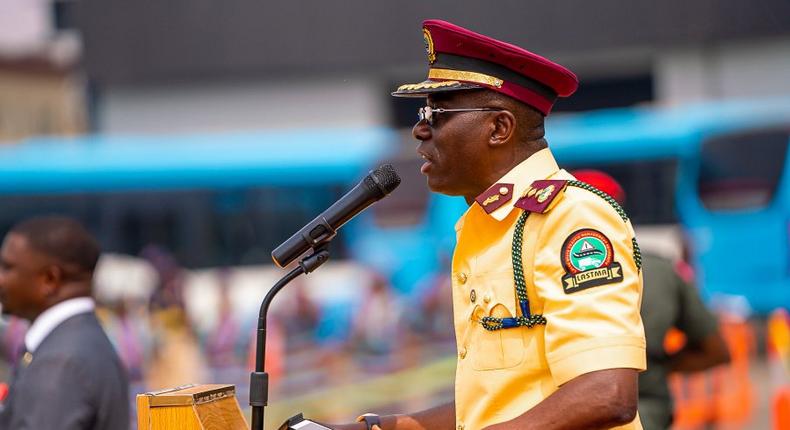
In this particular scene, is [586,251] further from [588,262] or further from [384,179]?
[384,179]

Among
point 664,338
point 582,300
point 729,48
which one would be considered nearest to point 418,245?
point 729,48

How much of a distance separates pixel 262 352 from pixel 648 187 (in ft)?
49.5

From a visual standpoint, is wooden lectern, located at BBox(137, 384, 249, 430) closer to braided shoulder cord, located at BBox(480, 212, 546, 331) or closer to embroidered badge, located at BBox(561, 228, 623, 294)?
braided shoulder cord, located at BBox(480, 212, 546, 331)

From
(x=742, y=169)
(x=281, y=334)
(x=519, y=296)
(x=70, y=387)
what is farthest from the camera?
(x=742, y=169)

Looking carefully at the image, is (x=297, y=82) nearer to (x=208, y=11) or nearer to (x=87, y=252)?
(x=208, y=11)

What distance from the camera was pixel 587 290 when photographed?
7.44ft

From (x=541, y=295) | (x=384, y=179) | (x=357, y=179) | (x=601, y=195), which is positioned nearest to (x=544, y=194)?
(x=601, y=195)

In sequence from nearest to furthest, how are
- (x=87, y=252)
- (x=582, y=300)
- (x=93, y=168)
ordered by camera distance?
(x=582, y=300) → (x=87, y=252) → (x=93, y=168)

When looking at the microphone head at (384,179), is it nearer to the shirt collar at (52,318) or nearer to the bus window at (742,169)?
the shirt collar at (52,318)

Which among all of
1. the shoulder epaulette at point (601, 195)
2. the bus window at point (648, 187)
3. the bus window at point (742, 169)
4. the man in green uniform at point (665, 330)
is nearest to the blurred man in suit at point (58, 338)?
the shoulder epaulette at point (601, 195)

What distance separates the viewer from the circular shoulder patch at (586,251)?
2.28 metres

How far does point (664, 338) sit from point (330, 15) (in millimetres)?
20121

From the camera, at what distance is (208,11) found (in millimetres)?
23000

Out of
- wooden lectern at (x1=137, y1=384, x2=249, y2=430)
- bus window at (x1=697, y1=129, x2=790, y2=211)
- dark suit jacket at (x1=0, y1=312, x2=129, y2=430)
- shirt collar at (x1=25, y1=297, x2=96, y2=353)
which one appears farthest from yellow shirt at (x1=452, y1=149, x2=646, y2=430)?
bus window at (x1=697, y1=129, x2=790, y2=211)
